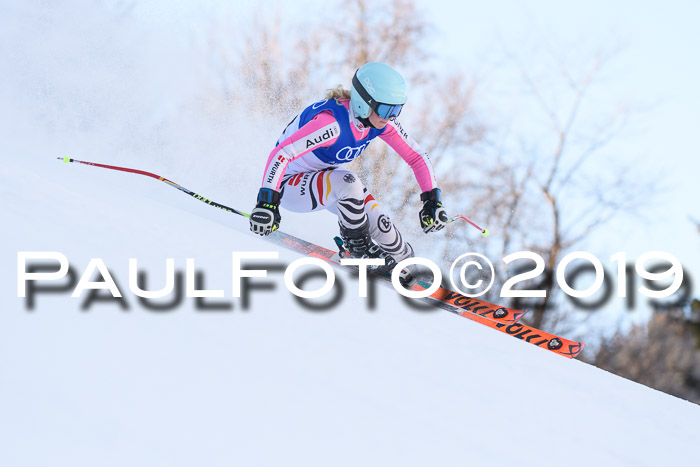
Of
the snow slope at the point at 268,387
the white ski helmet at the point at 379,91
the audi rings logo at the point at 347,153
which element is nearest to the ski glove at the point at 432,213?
the audi rings logo at the point at 347,153

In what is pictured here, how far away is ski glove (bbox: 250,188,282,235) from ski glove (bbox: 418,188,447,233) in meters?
1.12

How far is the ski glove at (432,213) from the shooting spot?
454 cm

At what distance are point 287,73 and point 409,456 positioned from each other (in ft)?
41.6

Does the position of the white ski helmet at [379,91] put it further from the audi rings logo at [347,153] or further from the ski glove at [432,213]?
the ski glove at [432,213]

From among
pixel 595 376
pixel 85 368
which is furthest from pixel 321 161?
pixel 85 368

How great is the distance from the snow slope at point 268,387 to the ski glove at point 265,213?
45cm

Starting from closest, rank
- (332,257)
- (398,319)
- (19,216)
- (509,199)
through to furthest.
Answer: (19,216) → (398,319) → (332,257) → (509,199)

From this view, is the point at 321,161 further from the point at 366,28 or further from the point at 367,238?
the point at 366,28

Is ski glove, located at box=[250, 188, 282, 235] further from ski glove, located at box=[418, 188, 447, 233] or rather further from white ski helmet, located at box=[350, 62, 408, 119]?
ski glove, located at box=[418, 188, 447, 233]

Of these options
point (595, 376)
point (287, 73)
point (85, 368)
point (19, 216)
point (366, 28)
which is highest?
point (366, 28)

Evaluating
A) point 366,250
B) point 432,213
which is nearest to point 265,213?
point 366,250

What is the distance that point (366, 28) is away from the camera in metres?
13.5

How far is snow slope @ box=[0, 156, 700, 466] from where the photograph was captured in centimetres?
157

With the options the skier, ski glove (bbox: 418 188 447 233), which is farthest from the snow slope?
ski glove (bbox: 418 188 447 233)
